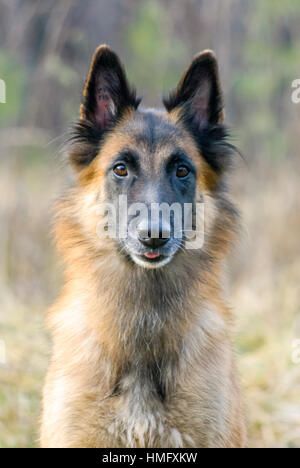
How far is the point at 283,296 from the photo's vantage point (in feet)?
28.0

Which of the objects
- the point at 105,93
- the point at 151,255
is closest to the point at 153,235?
the point at 151,255

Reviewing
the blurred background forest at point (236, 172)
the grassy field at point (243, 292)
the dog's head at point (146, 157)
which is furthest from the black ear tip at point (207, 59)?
the blurred background forest at point (236, 172)

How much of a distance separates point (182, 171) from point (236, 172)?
586 cm

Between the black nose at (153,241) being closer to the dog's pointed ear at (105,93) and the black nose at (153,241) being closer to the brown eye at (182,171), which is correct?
the brown eye at (182,171)

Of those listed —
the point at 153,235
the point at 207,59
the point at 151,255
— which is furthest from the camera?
the point at 207,59

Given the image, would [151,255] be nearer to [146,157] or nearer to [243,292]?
[146,157]

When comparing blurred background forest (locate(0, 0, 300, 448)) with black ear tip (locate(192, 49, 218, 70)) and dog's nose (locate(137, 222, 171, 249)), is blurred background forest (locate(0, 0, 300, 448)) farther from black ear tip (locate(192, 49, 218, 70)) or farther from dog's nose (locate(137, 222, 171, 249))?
dog's nose (locate(137, 222, 171, 249))

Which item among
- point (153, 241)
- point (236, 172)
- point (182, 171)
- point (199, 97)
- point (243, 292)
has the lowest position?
point (243, 292)

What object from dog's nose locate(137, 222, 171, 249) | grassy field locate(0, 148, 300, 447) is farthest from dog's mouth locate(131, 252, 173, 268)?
grassy field locate(0, 148, 300, 447)

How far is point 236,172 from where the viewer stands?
964 centimetres

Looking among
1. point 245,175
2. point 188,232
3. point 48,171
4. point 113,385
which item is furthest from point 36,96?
point 113,385

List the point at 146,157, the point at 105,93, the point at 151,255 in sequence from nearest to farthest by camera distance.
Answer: the point at 151,255 < the point at 146,157 < the point at 105,93

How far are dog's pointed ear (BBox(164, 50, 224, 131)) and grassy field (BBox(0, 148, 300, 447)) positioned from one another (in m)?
2.27

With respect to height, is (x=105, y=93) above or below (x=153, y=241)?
above
